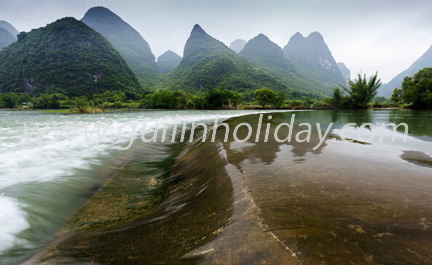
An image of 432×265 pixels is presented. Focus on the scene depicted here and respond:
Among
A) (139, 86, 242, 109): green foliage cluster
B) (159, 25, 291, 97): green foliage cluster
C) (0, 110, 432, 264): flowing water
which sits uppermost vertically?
(159, 25, 291, 97): green foliage cluster

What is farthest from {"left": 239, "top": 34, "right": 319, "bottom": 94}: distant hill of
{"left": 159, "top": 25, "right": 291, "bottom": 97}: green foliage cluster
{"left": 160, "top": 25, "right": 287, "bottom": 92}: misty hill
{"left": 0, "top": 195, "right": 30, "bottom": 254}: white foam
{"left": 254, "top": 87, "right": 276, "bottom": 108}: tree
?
{"left": 0, "top": 195, "right": 30, "bottom": 254}: white foam

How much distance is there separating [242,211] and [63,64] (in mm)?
126496

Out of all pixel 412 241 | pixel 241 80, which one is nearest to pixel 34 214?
pixel 412 241

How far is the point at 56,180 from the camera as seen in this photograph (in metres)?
3.46

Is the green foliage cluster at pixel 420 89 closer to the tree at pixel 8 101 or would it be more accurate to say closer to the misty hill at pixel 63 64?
the misty hill at pixel 63 64

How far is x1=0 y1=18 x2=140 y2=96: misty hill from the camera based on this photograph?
87.8 meters

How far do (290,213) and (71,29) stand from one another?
158757mm

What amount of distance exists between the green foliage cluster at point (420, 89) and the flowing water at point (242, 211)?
28601 mm

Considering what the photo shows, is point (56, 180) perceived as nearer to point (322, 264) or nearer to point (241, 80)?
point (322, 264)

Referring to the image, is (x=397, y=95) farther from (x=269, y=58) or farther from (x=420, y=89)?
(x=269, y=58)

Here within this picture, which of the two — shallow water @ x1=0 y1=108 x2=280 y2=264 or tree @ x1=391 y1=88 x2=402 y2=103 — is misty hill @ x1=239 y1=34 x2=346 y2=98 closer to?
tree @ x1=391 y1=88 x2=402 y2=103

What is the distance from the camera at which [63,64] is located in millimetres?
96125

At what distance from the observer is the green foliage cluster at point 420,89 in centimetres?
2289

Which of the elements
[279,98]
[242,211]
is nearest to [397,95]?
[279,98]
